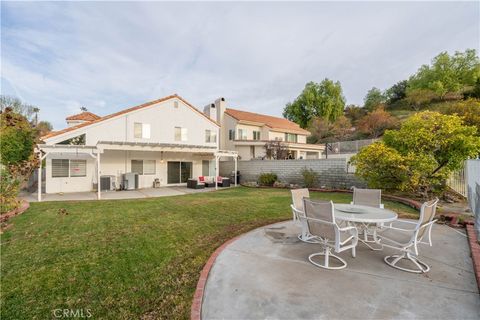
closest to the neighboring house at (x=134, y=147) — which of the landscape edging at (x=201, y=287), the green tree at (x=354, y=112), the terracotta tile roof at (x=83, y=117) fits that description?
the terracotta tile roof at (x=83, y=117)

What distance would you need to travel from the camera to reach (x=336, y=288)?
3.30 metres

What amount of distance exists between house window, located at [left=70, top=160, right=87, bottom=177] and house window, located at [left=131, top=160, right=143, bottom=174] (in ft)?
9.83

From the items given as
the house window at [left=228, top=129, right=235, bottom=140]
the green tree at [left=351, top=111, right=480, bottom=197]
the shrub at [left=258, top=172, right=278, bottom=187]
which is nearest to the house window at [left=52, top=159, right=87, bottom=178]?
the shrub at [left=258, top=172, right=278, bottom=187]

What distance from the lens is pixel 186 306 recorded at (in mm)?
2953

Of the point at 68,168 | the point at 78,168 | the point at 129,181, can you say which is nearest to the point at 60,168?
the point at 68,168

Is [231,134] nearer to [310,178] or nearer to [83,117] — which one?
[310,178]

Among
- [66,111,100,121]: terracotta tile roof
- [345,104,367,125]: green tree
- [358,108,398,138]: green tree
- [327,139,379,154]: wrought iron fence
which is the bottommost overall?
[327,139,379,154]: wrought iron fence

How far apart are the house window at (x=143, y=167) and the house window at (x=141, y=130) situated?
1.91 meters

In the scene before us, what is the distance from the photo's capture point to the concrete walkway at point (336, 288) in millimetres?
2770

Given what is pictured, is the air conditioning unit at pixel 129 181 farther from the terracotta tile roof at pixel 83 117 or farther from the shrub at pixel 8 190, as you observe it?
the shrub at pixel 8 190

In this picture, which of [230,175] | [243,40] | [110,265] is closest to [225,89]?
[230,175]

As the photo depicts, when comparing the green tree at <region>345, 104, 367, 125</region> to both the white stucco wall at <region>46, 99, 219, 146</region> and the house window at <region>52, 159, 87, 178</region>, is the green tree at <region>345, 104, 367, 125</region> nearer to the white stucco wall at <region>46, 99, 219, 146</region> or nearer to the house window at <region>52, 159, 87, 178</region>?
the white stucco wall at <region>46, 99, 219, 146</region>

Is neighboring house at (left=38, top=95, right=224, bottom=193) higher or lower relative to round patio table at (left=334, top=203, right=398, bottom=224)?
higher

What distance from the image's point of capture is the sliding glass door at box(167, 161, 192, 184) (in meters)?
19.2
